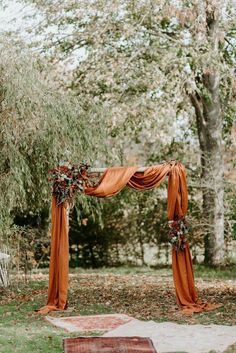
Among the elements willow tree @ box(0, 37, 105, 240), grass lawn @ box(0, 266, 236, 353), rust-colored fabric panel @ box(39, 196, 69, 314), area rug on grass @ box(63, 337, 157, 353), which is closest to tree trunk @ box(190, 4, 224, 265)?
grass lawn @ box(0, 266, 236, 353)

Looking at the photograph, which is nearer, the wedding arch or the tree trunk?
the wedding arch

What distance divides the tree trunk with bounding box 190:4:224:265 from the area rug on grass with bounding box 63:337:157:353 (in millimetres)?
7920

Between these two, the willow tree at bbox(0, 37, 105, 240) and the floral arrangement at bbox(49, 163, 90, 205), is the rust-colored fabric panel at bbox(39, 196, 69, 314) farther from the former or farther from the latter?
the willow tree at bbox(0, 37, 105, 240)

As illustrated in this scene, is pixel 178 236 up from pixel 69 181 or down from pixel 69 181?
down

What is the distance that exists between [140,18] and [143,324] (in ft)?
25.7

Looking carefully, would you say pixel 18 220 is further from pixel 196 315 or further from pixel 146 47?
pixel 196 315

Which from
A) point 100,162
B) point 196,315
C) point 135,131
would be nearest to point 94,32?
point 135,131

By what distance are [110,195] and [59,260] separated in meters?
1.12

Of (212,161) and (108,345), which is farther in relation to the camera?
(212,161)

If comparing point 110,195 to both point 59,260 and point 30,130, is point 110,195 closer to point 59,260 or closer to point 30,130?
point 59,260

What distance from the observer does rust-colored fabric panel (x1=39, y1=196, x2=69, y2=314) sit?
30.6 ft

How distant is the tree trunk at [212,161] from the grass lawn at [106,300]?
2.53 feet

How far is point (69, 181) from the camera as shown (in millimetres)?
9375

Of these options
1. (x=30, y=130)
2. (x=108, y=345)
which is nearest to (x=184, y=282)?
(x=108, y=345)
